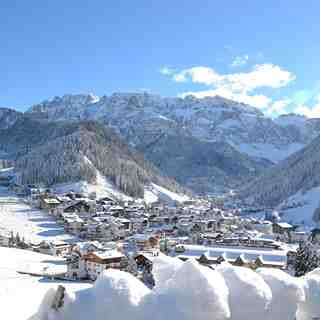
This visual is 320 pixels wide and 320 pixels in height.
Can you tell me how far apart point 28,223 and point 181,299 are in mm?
85705

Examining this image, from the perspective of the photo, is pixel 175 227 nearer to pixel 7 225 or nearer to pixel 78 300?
pixel 7 225

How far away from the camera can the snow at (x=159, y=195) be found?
542 feet

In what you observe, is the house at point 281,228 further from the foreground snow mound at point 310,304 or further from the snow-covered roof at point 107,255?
the foreground snow mound at point 310,304

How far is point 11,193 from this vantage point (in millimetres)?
147000

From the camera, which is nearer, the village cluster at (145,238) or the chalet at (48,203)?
the village cluster at (145,238)

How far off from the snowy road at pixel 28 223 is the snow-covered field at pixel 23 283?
24351 mm

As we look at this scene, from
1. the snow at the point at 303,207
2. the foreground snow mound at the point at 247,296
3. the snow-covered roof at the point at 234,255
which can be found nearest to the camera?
the foreground snow mound at the point at 247,296

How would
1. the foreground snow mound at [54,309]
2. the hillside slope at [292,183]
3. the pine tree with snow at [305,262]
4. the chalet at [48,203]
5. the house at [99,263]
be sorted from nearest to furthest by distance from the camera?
the foreground snow mound at [54,309], the pine tree with snow at [305,262], the house at [99,263], the chalet at [48,203], the hillside slope at [292,183]

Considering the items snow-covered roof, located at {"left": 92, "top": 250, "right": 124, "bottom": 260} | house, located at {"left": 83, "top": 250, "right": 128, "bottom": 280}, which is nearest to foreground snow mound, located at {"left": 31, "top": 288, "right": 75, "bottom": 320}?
house, located at {"left": 83, "top": 250, "right": 128, "bottom": 280}

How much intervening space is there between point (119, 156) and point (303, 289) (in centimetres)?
16918

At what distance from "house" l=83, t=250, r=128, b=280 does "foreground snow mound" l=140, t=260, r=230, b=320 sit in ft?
110

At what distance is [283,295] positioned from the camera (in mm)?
21125

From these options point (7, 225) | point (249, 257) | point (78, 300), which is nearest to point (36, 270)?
point (249, 257)

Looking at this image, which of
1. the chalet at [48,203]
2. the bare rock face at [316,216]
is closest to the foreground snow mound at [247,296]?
the chalet at [48,203]
